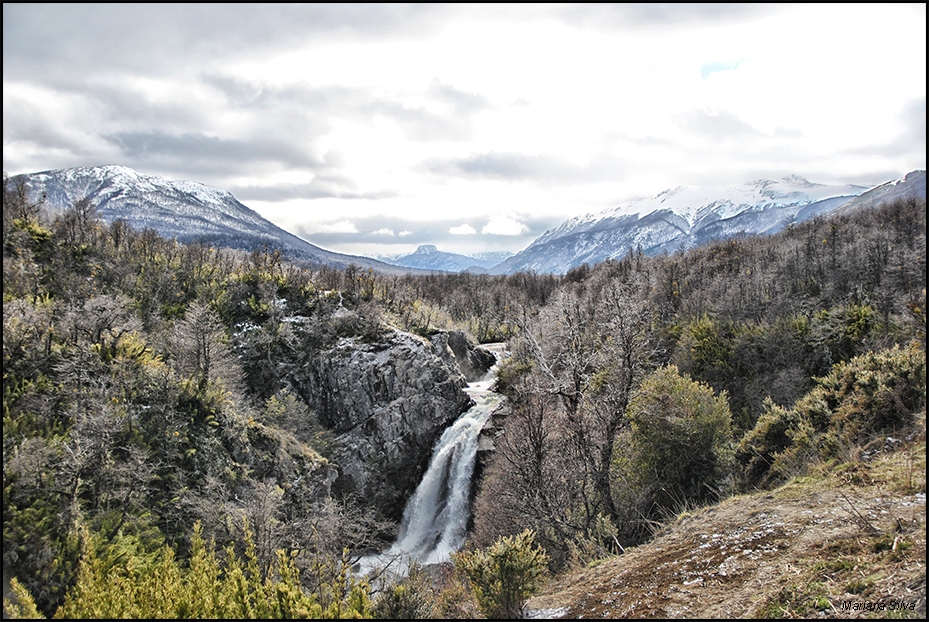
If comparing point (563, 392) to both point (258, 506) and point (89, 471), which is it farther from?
point (89, 471)

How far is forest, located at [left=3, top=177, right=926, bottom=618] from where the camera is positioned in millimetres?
9242

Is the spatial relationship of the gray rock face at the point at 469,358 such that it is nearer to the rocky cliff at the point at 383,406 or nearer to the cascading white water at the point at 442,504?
the rocky cliff at the point at 383,406

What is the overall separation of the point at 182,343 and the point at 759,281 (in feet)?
224

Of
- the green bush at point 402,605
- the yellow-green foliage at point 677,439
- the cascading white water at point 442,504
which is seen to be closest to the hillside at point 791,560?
the green bush at point 402,605

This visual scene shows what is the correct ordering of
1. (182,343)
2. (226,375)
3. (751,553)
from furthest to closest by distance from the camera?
1. (226,375)
2. (182,343)
3. (751,553)

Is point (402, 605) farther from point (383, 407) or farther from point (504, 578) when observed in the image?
point (383, 407)

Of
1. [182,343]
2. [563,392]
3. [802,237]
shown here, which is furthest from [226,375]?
[802,237]

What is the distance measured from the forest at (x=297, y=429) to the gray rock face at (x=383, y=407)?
5.96 ft

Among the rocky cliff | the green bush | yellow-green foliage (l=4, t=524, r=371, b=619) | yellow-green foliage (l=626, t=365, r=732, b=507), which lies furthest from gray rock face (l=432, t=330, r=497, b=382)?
the green bush

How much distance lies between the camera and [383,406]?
40969 mm

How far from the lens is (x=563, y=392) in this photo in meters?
18.2

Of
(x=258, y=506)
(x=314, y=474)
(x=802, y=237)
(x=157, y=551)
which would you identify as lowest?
(x=314, y=474)

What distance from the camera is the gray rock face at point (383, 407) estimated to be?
38031 mm

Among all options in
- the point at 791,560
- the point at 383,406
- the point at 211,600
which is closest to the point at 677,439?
the point at 791,560
